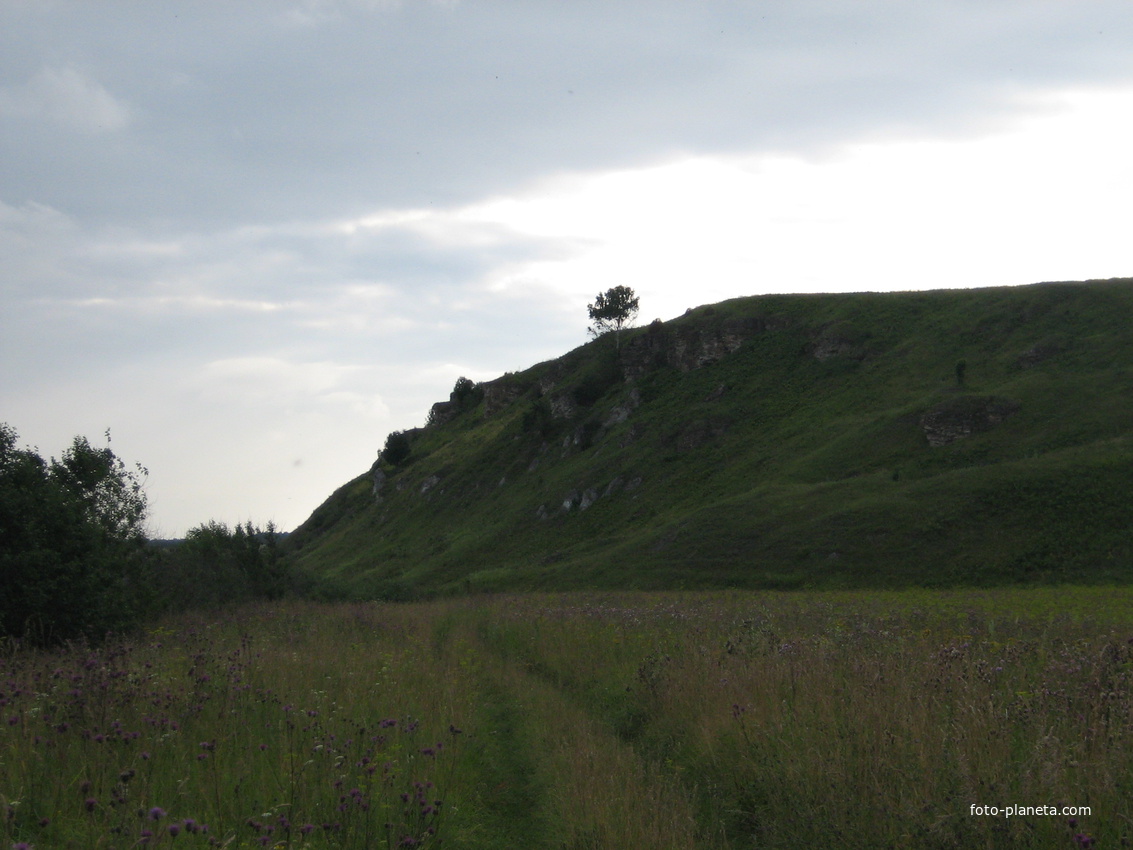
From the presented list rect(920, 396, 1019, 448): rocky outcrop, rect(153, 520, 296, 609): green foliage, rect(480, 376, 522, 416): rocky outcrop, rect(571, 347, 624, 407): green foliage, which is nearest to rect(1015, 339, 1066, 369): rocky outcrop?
rect(920, 396, 1019, 448): rocky outcrop

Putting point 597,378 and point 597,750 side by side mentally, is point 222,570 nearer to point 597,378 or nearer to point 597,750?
point 597,750

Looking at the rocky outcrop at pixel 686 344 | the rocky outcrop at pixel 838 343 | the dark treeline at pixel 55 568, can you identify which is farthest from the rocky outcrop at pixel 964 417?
the dark treeline at pixel 55 568

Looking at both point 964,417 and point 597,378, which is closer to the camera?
point 964,417

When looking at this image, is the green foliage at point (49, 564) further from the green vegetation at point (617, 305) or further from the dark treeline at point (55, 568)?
the green vegetation at point (617, 305)

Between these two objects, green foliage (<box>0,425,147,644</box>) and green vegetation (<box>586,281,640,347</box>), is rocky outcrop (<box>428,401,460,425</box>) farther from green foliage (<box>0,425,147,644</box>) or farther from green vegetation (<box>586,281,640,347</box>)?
green foliage (<box>0,425,147,644</box>)

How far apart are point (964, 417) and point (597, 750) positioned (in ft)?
174

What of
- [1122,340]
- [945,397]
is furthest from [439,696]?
[1122,340]

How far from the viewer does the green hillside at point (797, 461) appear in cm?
4075

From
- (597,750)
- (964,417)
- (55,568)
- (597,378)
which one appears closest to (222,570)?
(55,568)

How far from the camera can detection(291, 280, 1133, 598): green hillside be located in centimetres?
4075

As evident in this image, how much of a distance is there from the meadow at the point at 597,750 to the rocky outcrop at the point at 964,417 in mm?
46165

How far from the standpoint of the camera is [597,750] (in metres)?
7.83

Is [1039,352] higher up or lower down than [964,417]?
higher up

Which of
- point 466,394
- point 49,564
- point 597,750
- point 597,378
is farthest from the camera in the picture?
point 466,394
